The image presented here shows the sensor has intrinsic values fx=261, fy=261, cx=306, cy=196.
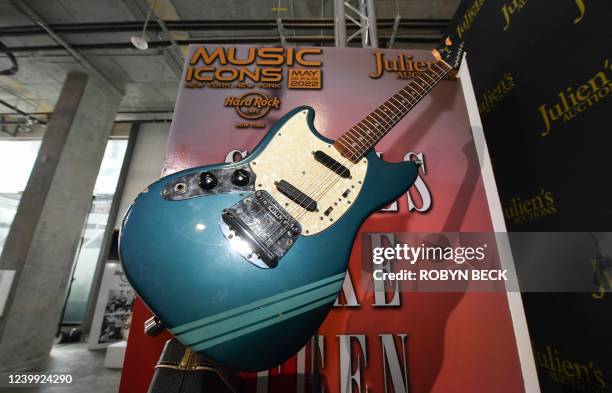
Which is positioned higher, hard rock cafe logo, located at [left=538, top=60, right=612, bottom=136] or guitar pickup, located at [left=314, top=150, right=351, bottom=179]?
hard rock cafe logo, located at [left=538, top=60, right=612, bottom=136]

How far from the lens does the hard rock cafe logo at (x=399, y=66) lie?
1.62 metres

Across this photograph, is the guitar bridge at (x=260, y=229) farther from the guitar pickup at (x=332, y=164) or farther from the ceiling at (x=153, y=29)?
the ceiling at (x=153, y=29)

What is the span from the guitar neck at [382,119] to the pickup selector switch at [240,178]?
36 centimetres

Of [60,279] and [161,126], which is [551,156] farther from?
[161,126]

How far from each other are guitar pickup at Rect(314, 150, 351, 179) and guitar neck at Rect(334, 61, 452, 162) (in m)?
0.06

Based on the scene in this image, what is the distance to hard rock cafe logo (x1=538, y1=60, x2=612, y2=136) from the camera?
3.36 ft

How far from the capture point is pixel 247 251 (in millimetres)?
683

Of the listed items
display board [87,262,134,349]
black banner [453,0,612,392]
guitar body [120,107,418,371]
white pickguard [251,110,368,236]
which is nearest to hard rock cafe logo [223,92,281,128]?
white pickguard [251,110,368,236]

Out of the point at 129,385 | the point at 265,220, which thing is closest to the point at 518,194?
the point at 265,220

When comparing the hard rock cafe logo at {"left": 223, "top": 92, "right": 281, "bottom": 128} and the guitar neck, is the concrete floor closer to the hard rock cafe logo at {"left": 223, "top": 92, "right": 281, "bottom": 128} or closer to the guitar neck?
the hard rock cafe logo at {"left": 223, "top": 92, "right": 281, "bottom": 128}

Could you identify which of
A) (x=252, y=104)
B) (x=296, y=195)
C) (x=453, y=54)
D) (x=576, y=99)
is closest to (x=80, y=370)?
(x=252, y=104)

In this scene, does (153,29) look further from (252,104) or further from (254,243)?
(254,243)

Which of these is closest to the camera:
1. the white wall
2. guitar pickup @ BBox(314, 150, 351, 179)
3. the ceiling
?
guitar pickup @ BBox(314, 150, 351, 179)

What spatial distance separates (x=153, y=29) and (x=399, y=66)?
3.74 m
